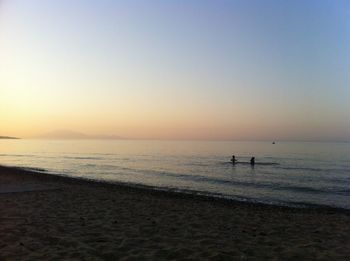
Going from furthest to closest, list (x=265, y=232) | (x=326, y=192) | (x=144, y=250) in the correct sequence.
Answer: (x=326, y=192)
(x=265, y=232)
(x=144, y=250)

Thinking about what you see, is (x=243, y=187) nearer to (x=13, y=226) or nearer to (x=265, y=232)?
(x=265, y=232)

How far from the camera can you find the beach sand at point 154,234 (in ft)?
25.5

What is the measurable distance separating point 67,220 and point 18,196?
17.7 ft

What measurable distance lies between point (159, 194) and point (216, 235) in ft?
40.0

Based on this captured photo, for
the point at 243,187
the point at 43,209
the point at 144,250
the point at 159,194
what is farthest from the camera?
the point at 243,187

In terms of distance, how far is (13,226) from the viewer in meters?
9.84

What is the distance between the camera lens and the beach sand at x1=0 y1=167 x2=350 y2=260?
7.77 meters

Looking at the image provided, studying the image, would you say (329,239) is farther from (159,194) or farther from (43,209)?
(159,194)

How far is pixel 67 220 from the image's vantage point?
1095 centimetres

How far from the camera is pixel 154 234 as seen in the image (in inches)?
373

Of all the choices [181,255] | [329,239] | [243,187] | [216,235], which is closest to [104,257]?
[181,255]

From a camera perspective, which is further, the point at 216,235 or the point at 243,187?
the point at 243,187

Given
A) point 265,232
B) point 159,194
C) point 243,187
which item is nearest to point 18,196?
point 159,194

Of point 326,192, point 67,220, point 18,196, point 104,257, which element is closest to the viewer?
point 104,257
